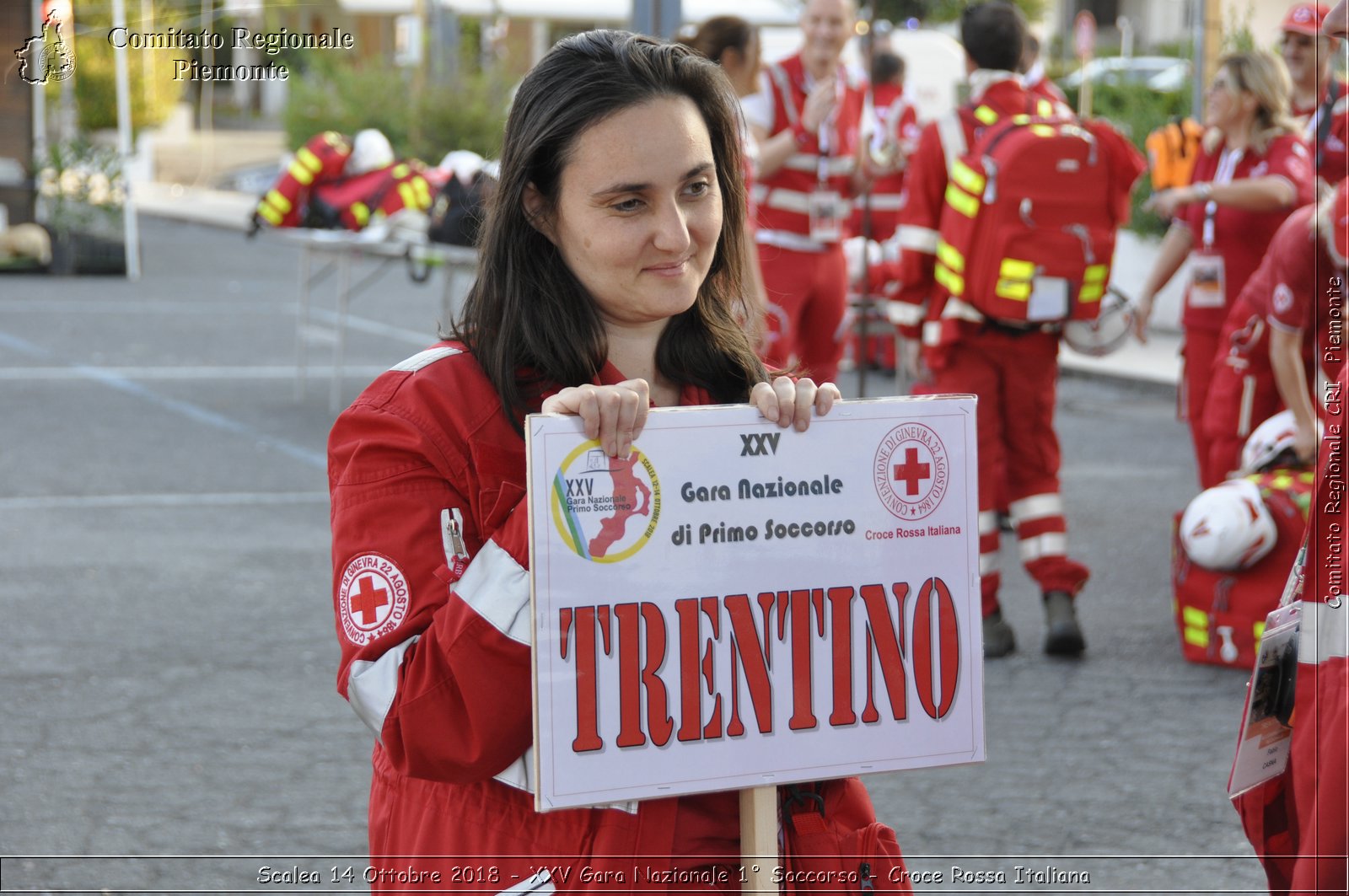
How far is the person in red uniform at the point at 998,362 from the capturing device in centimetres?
582

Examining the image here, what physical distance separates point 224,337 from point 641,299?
1257 centimetres

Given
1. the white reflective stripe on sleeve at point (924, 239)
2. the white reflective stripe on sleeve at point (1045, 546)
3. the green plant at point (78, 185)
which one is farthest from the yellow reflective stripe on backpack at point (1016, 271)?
the green plant at point (78, 185)

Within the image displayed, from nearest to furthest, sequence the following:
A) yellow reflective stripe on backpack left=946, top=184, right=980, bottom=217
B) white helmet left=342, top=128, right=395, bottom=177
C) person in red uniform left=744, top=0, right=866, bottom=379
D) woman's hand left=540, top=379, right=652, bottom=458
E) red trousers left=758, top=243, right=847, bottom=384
→ 1. woman's hand left=540, top=379, right=652, bottom=458
2. yellow reflective stripe on backpack left=946, top=184, right=980, bottom=217
3. person in red uniform left=744, top=0, right=866, bottom=379
4. red trousers left=758, top=243, right=847, bottom=384
5. white helmet left=342, top=128, right=395, bottom=177

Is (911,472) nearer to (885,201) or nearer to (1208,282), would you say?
(1208,282)

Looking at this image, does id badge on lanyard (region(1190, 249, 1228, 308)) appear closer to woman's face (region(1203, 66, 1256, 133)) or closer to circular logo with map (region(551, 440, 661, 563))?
woman's face (region(1203, 66, 1256, 133))

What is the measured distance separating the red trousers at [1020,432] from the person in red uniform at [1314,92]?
64.8 inches

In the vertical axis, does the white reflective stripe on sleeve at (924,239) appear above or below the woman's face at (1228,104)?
below

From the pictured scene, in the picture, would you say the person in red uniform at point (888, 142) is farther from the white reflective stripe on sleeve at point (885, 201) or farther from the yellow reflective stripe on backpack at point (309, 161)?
the yellow reflective stripe on backpack at point (309, 161)

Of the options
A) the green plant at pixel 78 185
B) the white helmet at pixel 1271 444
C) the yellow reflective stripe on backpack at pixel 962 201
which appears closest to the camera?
the white helmet at pixel 1271 444

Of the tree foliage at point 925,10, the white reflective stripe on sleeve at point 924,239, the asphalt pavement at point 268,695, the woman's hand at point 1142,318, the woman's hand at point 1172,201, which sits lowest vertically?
the asphalt pavement at point 268,695

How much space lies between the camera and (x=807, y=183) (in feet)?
26.1

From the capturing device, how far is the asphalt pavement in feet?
13.4

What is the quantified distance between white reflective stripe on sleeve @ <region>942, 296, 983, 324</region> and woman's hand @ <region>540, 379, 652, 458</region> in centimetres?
419

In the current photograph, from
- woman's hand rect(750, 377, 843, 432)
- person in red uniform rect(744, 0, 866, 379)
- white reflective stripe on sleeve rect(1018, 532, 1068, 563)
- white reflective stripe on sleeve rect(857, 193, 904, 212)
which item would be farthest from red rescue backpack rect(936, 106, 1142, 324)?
white reflective stripe on sleeve rect(857, 193, 904, 212)
